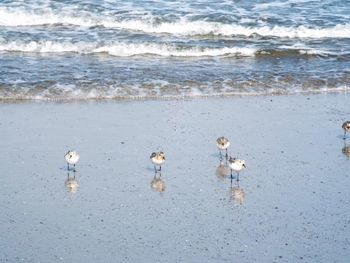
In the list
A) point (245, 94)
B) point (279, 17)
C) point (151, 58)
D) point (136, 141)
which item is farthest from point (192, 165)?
point (279, 17)

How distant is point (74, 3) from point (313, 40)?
7.37 meters

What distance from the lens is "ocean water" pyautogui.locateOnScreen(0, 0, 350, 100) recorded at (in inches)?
691

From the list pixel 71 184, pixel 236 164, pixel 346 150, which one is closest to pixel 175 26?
pixel 346 150

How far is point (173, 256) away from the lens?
32.0 feet

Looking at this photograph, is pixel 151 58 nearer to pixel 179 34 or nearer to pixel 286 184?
pixel 179 34

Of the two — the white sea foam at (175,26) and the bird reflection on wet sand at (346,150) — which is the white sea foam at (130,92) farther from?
the white sea foam at (175,26)

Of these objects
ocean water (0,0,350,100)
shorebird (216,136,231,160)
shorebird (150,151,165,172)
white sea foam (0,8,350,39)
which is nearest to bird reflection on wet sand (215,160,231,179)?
shorebird (216,136,231,160)

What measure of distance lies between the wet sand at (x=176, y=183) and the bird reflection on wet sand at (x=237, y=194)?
0.01m

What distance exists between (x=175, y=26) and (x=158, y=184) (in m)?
11.8

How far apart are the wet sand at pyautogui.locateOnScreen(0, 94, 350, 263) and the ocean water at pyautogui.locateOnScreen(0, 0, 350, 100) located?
1.02m

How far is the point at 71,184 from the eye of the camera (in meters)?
12.1

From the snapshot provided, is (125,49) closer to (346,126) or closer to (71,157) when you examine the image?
(346,126)

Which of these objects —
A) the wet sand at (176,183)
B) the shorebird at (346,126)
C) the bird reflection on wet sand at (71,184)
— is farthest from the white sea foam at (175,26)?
the bird reflection on wet sand at (71,184)

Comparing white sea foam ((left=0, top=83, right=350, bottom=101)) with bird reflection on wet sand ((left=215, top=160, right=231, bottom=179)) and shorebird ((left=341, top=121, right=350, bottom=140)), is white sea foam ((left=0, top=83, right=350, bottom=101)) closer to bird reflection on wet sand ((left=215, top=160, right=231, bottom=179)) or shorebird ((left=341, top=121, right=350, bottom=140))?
shorebird ((left=341, top=121, right=350, bottom=140))
